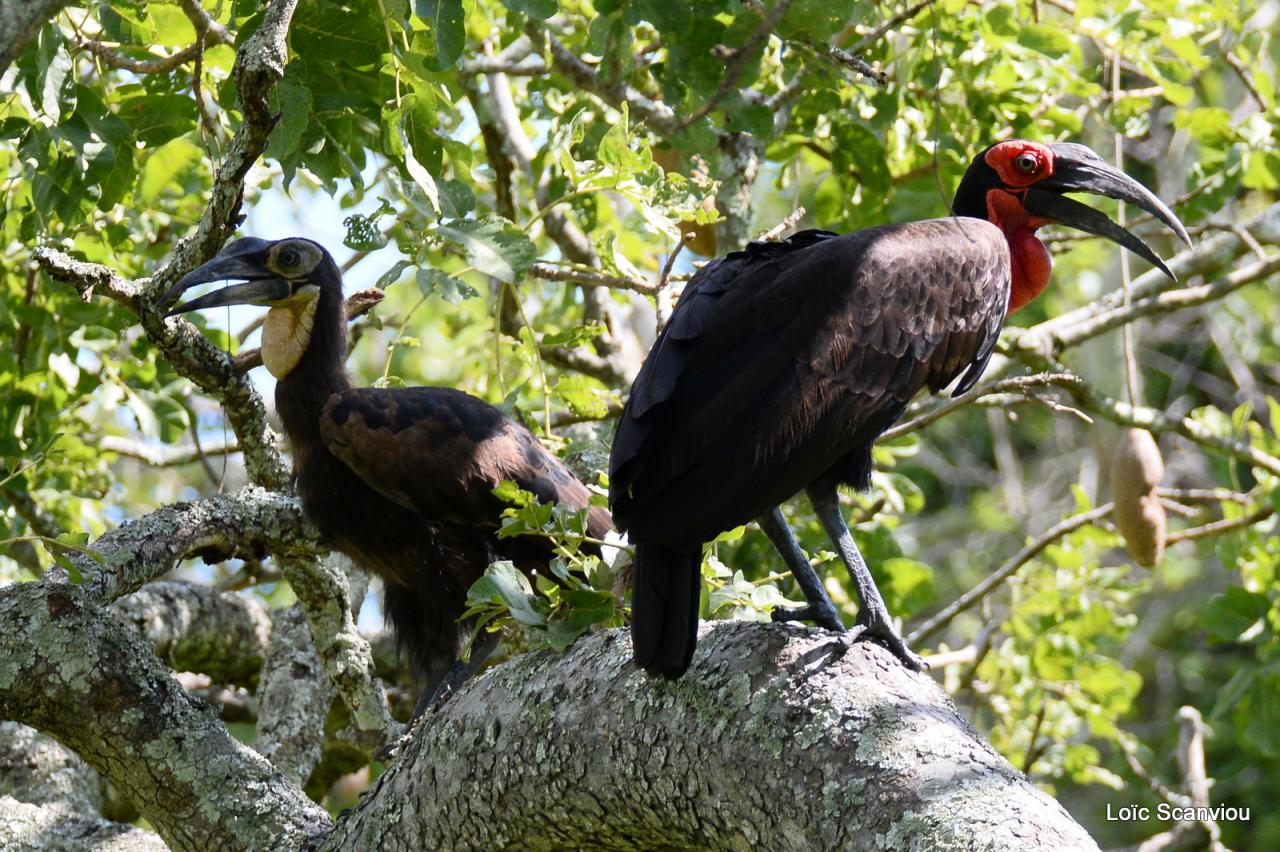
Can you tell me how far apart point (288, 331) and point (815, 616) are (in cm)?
220

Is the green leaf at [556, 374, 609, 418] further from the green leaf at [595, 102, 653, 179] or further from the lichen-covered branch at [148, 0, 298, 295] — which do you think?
the lichen-covered branch at [148, 0, 298, 295]

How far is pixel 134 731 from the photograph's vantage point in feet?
9.89

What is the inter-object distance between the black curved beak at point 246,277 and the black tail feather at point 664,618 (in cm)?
197

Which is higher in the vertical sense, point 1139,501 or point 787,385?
point 787,385

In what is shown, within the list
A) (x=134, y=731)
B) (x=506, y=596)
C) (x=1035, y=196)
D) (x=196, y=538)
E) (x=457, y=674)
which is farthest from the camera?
(x=457, y=674)

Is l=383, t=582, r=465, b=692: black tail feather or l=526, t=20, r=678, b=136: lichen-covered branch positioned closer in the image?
l=383, t=582, r=465, b=692: black tail feather

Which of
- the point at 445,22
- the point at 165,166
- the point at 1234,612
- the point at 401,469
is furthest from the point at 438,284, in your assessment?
the point at 1234,612

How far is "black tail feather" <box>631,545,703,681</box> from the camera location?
2.52 meters

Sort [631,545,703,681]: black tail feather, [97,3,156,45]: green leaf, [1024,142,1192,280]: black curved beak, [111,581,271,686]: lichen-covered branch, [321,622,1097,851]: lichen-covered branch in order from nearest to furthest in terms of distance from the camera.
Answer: [321,622,1097,851]: lichen-covered branch → [631,545,703,681]: black tail feather → [97,3,156,45]: green leaf → [1024,142,1192,280]: black curved beak → [111,581,271,686]: lichen-covered branch

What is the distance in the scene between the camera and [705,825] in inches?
94.7

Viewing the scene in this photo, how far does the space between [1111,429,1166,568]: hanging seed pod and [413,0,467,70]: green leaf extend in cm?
288

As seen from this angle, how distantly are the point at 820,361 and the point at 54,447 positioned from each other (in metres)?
1.75

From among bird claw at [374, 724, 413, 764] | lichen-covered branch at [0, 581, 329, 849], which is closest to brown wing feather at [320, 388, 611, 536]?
bird claw at [374, 724, 413, 764]

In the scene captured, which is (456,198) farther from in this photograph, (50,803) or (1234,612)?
(1234,612)
